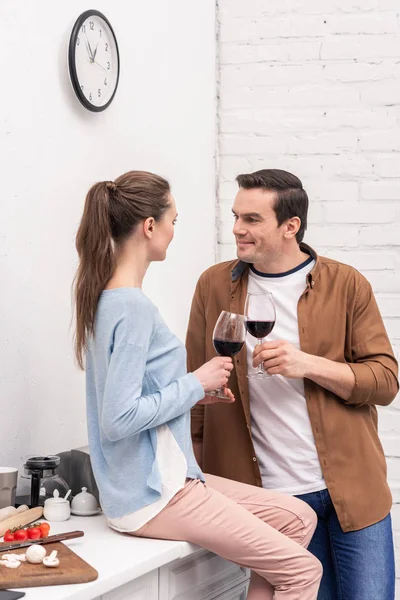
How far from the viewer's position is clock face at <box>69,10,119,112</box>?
96.7 inches

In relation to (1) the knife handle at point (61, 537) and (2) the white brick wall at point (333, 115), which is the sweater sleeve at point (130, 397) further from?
(2) the white brick wall at point (333, 115)

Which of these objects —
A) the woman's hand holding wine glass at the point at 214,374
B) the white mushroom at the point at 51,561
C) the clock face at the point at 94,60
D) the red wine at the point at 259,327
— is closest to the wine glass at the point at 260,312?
the red wine at the point at 259,327

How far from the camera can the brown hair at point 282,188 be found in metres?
2.31

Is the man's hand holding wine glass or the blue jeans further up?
the man's hand holding wine glass

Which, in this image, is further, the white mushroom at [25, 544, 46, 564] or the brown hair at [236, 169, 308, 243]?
the brown hair at [236, 169, 308, 243]

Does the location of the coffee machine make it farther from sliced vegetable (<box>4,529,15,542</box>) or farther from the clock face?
the clock face

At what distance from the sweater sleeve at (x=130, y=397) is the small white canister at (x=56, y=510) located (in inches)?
15.7

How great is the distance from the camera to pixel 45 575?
159 cm

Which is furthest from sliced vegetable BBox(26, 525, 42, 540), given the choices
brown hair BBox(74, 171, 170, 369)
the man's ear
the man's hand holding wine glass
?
the man's ear

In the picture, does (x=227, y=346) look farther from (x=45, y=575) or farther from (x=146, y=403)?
(x=45, y=575)

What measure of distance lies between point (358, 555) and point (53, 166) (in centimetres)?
135

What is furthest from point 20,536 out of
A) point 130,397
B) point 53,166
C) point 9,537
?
point 53,166

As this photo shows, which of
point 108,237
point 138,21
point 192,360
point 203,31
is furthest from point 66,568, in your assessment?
point 203,31

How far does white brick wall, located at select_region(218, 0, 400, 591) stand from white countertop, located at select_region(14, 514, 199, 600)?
1511mm
